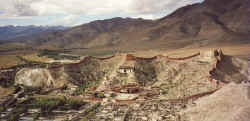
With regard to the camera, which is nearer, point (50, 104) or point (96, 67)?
point (50, 104)

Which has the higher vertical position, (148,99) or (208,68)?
(208,68)

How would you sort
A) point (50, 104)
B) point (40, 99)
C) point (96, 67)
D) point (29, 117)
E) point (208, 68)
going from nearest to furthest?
point (29, 117), point (50, 104), point (40, 99), point (208, 68), point (96, 67)

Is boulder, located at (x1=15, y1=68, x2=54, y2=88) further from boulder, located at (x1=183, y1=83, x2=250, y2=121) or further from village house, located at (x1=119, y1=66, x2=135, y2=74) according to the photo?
boulder, located at (x1=183, y1=83, x2=250, y2=121)

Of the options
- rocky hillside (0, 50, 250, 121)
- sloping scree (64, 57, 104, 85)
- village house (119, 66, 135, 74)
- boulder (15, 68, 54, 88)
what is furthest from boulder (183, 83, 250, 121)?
boulder (15, 68, 54, 88)

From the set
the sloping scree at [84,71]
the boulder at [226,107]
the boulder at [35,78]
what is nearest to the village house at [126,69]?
the sloping scree at [84,71]

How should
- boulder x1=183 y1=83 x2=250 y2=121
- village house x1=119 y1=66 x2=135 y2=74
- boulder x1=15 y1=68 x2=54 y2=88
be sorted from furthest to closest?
boulder x1=15 y1=68 x2=54 y2=88, village house x1=119 y1=66 x2=135 y2=74, boulder x1=183 y1=83 x2=250 y2=121

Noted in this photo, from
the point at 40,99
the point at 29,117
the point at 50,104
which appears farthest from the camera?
the point at 40,99

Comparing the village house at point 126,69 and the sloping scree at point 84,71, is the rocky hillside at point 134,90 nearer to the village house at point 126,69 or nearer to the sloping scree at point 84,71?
the sloping scree at point 84,71

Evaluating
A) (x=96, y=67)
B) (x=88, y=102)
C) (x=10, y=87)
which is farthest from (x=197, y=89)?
(x=10, y=87)

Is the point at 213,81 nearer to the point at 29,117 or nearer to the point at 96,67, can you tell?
the point at 96,67
